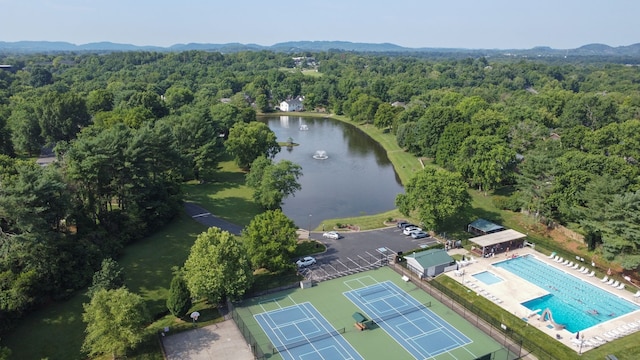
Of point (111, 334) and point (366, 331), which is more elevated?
point (111, 334)

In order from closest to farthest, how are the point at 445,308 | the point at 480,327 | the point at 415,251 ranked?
1. the point at 480,327
2. the point at 445,308
3. the point at 415,251

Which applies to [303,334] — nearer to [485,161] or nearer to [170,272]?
[170,272]

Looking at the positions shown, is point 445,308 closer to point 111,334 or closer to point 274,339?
point 274,339

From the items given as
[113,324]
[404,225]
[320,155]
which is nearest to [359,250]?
[404,225]

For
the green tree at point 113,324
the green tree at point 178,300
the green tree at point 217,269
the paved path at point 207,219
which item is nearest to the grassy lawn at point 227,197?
the paved path at point 207,219

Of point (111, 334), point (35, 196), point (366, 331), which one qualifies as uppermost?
point (35, 196)

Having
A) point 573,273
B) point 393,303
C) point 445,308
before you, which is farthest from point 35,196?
point 573,273

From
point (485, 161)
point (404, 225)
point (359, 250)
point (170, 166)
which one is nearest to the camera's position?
point (359, 250)
